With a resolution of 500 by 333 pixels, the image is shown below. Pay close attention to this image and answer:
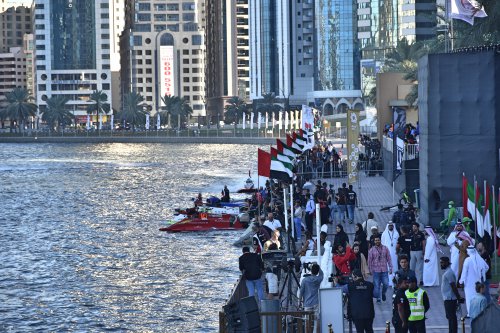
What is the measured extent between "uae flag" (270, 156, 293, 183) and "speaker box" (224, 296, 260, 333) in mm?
21646

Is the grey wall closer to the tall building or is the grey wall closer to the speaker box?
the speaker box

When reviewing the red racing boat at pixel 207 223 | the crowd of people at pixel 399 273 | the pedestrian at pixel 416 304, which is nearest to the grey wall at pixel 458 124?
the crowd of people at pixel 399 273

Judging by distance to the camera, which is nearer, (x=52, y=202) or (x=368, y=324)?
(x=368, y=324)

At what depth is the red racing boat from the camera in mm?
61906

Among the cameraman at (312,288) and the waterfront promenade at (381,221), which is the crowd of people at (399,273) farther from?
the waterfront promenade at (381,221)

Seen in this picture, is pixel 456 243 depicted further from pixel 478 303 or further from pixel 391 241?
pixel 478 303

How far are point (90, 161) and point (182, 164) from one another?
21.7 m

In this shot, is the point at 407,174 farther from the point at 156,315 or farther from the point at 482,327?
the point at 482,327

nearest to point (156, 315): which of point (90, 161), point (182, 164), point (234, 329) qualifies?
point (234, 329)

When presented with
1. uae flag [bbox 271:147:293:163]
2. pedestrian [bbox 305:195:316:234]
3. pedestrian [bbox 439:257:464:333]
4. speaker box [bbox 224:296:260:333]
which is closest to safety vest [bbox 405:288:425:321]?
pedestrian [bbox 439:257:464:333]

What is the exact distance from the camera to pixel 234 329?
827 inches

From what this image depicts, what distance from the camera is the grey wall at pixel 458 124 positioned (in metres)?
42.2

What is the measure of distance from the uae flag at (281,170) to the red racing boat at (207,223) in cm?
1794

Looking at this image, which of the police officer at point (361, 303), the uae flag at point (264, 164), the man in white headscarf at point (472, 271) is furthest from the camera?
the uae flag at point (264, 164)
